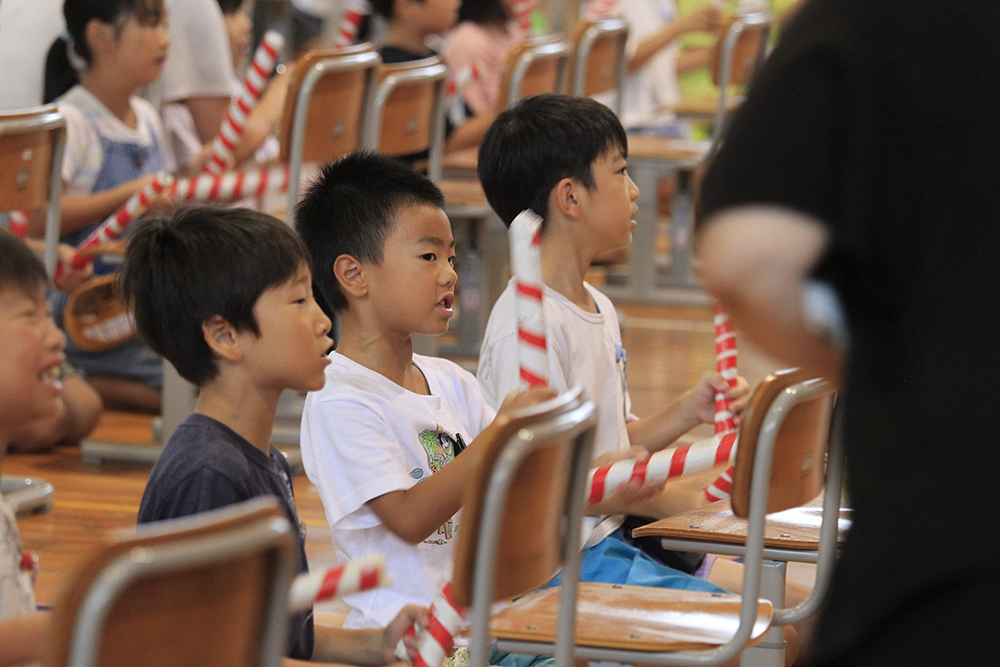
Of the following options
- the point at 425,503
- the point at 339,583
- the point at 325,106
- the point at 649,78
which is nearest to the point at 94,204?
the point at 325,106

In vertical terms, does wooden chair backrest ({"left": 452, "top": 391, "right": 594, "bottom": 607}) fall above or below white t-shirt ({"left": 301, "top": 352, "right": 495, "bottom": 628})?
above

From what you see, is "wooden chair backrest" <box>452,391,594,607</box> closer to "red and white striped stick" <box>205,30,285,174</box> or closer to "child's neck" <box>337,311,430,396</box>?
"child's neck" <box>337,311,430,396</box>

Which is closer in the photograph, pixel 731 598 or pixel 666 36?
pixel 731 598

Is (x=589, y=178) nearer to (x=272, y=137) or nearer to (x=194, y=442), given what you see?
(x=194, y=442)

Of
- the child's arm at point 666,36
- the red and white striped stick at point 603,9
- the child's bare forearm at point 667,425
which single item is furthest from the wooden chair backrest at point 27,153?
the red and white striped stick at point 603,9

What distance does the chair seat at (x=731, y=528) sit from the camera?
2.01 metres

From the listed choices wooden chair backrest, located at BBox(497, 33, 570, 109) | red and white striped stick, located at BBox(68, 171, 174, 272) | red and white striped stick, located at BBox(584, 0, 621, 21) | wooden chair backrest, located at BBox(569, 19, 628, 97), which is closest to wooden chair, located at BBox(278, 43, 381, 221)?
red and white striped stick, located at BBox(68, 171, 174, 272)

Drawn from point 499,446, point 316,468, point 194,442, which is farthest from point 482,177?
point 499,446

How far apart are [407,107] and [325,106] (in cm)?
38

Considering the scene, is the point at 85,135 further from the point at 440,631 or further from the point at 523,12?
the point at 523,12

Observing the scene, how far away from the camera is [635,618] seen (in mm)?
1766

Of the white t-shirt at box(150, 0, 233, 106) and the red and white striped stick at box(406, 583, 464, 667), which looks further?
the white t-shirt at box(150, 0, 233, 106)

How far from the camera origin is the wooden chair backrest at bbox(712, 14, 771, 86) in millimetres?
6027

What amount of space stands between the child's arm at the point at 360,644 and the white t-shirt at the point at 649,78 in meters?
4.72
